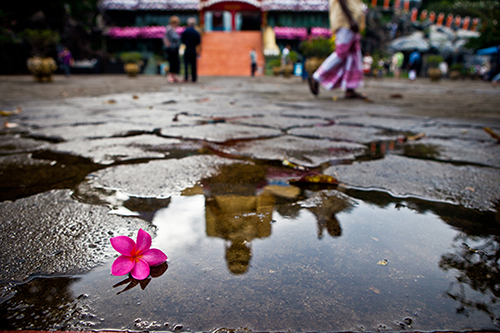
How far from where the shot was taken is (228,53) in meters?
18.2

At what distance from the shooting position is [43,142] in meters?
1.78

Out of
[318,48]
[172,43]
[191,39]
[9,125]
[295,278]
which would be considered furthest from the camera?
[318,48]

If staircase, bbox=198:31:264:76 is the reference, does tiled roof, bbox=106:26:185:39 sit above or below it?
above

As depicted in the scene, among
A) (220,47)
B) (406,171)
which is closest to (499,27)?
(220,47)

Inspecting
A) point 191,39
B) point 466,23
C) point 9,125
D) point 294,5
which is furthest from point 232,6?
point 9,125

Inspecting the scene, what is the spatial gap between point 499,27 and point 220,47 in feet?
52.9

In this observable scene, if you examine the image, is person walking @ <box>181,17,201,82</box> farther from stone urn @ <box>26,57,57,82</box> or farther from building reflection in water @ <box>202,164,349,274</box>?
building reflection in water @ <box>202,164,349,274</box>

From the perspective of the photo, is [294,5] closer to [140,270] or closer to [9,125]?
[9,125]

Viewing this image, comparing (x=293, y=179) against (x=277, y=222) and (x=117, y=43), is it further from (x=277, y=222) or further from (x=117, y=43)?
(x=117, y=43)

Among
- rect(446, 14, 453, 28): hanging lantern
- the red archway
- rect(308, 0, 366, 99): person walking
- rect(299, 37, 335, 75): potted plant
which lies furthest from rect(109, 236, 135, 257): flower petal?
rect(446, 14, 453, 28): hanging lantern

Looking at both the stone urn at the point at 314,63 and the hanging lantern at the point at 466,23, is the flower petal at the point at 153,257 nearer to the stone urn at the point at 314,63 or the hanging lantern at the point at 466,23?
the stone urn at the point at 314,63

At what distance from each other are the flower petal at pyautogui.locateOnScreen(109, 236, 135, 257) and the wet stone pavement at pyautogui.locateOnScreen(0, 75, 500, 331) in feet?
0.16

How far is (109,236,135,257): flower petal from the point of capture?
24.9 inches

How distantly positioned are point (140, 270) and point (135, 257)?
0.11 feet
